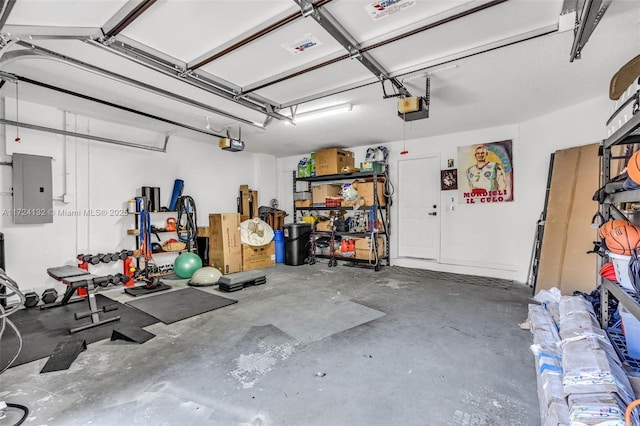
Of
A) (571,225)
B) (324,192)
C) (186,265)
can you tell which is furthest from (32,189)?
(571,225)

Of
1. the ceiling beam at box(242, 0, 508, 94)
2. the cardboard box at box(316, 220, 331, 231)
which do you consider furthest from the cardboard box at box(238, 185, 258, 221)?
the ceiling beam at box(242, 0, 508, 94)

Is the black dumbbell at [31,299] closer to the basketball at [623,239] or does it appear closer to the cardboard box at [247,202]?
the cardboard box at [247,202]

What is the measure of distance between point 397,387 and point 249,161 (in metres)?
6.17

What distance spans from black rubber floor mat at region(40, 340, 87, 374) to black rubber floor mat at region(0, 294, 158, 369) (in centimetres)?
8

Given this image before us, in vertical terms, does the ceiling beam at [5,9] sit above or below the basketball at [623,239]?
above

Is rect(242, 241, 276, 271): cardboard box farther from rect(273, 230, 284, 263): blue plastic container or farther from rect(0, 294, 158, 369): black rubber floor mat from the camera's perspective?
rect(0, 294, 158, 369): black rubber floor mat

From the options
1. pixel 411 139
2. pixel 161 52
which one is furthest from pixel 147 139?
pixel 411 139

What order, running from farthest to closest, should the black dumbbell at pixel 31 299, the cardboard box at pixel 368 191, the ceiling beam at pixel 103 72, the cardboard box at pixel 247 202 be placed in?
1. the cardboard box at pixel 247 202
2. the cardboard box at pixel 368 191
3. the black dumbbell at pixel 31 299
4. the ceiling beam at pixel 103 72

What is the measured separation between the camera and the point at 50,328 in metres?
3.04

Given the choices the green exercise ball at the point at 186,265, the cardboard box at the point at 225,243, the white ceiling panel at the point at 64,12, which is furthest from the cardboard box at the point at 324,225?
the white ceiling panel at the point at 64,12

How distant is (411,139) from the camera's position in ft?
19.5

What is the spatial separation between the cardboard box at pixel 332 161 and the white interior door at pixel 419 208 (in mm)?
1161

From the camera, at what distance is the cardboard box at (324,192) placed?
256 inches

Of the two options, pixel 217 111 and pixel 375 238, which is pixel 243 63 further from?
pixel 375 238
